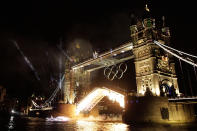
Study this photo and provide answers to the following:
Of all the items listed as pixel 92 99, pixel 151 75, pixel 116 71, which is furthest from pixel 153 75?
pixel 92 99

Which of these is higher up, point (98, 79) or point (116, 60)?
point (116, 60)

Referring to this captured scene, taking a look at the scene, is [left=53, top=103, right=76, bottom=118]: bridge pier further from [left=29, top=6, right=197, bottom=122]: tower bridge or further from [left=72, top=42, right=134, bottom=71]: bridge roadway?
[left=72, top=42, right=134, bottom=71]: bridge roadway

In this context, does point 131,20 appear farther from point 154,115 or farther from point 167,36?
point 154,115

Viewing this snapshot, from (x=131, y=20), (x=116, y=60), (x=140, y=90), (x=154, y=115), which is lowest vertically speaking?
(x=154, y=115)

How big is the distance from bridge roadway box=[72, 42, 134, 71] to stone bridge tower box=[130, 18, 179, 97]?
3.17 m

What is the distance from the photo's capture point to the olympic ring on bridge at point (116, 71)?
4278 cm

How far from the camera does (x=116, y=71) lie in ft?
147

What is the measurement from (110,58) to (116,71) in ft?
11.3

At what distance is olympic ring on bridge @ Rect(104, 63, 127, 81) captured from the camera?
42.8 m

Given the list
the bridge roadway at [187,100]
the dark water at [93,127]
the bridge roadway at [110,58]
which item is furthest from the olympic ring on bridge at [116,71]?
the dark water at [93,127]

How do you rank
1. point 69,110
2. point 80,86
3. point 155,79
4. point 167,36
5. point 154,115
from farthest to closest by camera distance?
point 80,86 < point 69,110 < point 167,36 < point 155,79 < point 154,115

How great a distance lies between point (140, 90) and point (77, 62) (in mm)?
A: 25045

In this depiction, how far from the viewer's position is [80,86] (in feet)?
175

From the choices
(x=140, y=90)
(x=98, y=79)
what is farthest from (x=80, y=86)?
(x=140, y=90)
